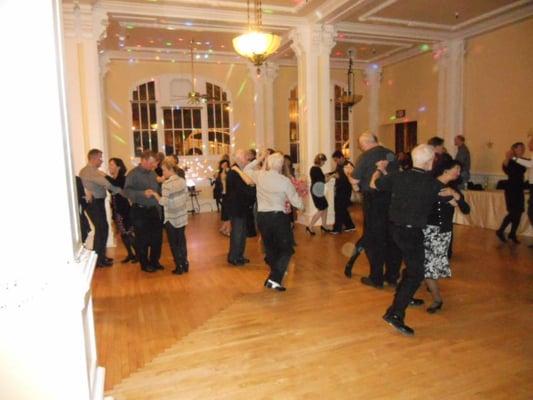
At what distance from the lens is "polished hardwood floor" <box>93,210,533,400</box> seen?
2543mm

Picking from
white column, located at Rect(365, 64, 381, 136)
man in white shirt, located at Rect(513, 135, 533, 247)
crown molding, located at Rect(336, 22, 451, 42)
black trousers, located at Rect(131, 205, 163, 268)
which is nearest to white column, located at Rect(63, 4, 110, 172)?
black trousers, located at Rect(131, 205, 163, 268)

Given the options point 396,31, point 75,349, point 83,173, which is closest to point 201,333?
point 75,349

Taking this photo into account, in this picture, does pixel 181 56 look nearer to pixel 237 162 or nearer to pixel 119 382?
pixel 237 162

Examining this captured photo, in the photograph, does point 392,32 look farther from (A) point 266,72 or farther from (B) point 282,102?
(B) point 282,102

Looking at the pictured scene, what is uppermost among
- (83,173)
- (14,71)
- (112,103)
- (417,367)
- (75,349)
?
(112,103)

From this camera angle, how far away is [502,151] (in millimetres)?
8445

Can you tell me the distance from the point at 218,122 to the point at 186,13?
4262 mm

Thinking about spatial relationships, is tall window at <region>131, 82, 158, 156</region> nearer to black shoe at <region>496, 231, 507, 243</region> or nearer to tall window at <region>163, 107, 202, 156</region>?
tall window at <region>163, 107, 202, 156</region>

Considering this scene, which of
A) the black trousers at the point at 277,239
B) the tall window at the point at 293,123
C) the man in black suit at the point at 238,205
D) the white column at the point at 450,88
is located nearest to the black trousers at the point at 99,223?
the man in black suit at the point at 238,205

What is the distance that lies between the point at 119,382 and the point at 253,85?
937cm

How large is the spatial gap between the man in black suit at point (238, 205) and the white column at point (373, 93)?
759 centimetres

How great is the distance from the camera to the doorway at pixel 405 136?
10.9 metres

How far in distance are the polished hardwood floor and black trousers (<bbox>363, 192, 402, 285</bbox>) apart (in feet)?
0.84

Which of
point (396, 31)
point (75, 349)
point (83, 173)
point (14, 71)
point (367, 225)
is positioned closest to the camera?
point (14, 71)
